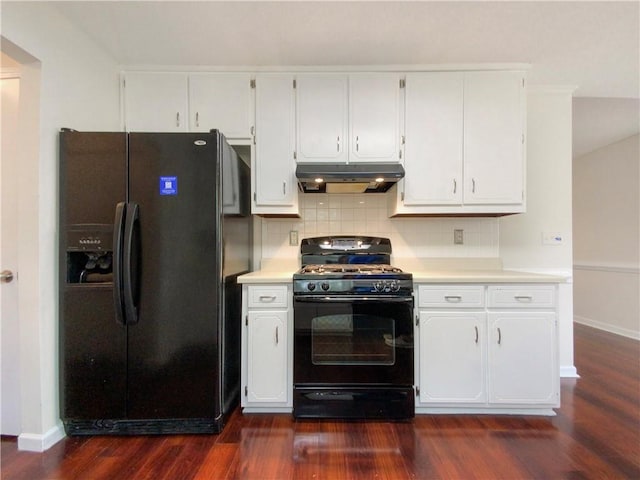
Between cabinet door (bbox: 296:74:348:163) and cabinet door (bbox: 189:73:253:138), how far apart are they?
0.39 meters

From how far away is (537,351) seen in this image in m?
1.87

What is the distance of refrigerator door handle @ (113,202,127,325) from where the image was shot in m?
1.63

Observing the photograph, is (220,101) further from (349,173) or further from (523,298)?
(523,298)

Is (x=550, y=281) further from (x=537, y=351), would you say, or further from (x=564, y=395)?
(x=564, y=395)

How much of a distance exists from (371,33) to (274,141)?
0.94m

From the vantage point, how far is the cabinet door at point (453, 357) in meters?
1.87

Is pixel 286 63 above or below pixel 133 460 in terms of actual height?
above

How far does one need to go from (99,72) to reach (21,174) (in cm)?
90

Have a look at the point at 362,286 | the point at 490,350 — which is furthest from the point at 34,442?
the point at 490,350

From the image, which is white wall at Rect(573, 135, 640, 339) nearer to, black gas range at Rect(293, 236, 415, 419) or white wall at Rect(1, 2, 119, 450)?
black gas range at Rect(293, 236, 415, 419)

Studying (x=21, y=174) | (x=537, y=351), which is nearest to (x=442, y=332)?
(x=537, y=351)

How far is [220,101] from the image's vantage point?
87.0 inches

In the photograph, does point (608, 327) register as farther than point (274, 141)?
Yes

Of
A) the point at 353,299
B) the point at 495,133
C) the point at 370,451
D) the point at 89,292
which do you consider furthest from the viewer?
the point at 495,133
